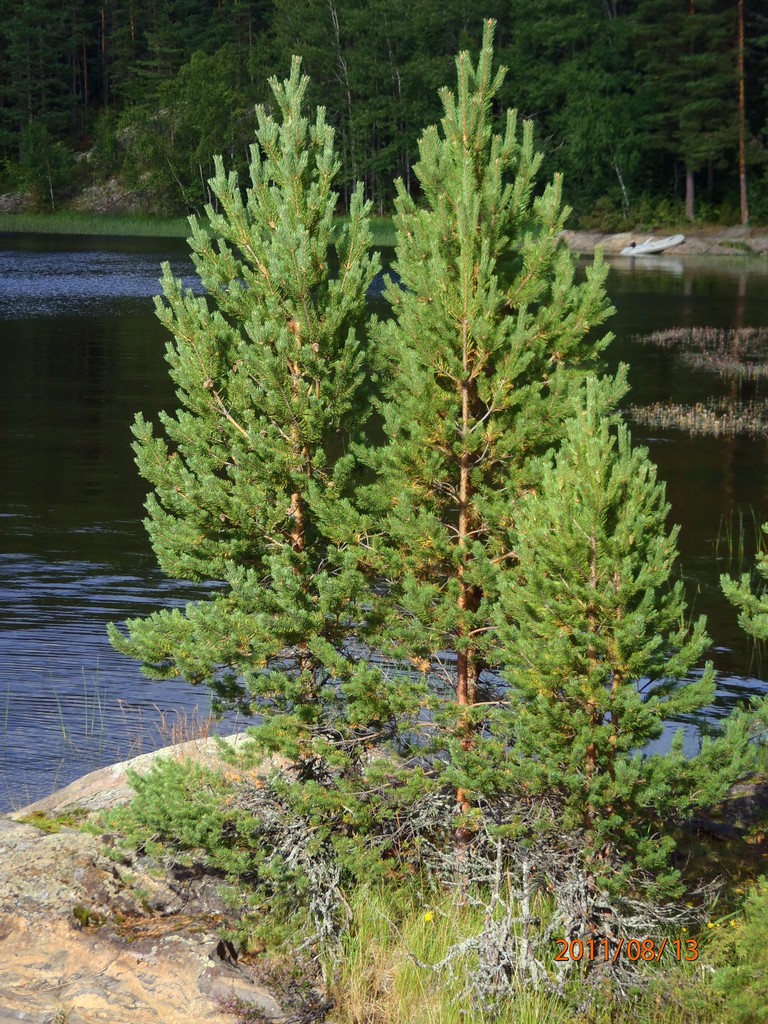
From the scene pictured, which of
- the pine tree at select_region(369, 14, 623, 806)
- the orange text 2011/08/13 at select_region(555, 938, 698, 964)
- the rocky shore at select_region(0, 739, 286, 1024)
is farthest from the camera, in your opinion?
the pine tree at select_region(369, 14, 623, 806)

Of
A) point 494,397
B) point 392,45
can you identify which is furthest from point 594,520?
point 392,45

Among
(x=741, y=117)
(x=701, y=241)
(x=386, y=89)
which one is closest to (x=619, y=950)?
(x=701, y=241)

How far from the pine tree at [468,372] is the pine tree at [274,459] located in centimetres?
34

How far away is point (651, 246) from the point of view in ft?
215

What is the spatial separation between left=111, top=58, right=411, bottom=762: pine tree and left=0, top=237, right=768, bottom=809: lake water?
9.50ft

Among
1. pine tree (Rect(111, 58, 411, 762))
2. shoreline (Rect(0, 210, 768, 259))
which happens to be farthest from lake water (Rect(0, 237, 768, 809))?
shoreline (Rect(0, 210, 768, 259))

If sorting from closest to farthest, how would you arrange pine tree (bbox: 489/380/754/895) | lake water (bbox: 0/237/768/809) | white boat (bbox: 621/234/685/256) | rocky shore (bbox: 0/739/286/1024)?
rocky shore (bbox: 0/739/286/1024)
pine tree (bbox: 489/380/754/895)
lake water (bbox: 0/237/768/809)
white boat (bbox: 621/234/685/256)

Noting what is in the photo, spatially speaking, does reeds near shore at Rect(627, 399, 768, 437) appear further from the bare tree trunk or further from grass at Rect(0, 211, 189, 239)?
grass at Rect(0, 211, 189, 239)

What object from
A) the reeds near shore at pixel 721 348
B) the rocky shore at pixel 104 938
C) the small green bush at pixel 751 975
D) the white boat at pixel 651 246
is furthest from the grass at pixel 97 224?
the small green bush at pixel 751 975

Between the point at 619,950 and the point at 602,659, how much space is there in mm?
1549

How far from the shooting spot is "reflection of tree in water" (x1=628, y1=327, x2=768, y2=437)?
84.0 feet

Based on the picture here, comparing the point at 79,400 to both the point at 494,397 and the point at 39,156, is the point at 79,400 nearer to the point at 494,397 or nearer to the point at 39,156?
the point at 494,397

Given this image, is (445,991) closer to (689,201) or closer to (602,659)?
(602,659)

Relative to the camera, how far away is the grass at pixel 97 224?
270 ft
